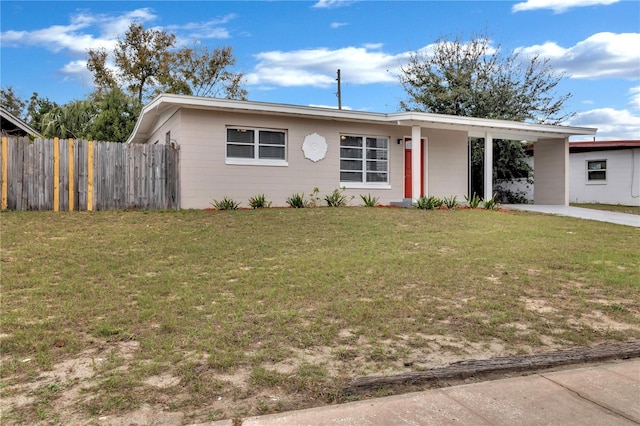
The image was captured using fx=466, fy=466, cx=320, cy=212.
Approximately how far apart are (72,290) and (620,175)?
23.7 metres

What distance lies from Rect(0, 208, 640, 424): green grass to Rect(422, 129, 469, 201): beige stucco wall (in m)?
7.72

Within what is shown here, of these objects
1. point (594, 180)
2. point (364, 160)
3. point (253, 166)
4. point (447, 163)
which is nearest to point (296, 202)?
point (253, 166)

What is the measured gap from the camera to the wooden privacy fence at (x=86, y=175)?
11.4 metres

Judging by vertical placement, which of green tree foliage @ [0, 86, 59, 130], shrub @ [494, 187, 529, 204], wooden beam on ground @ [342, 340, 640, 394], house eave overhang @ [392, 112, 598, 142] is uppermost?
green tree foliage @ [0, 86, 59, 130]

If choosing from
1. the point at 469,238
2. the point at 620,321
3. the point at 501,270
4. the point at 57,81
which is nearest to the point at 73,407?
the point at 620,321

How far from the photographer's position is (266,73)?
32.1 meters

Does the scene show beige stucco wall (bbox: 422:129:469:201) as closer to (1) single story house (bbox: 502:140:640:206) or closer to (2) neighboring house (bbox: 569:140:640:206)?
(1) single story house (bbox: 502:140:640:206)

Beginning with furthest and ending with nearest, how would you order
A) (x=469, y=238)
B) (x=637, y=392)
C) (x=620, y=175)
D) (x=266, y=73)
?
(x=266, y=73) < (x=620, y=175) < (x=469, y=238) < (x=637, y=392)

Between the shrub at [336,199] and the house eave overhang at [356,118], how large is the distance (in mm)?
2410

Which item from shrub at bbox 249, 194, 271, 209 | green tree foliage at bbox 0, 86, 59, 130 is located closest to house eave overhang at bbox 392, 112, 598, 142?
shrub at bbox 249, 194, 271, 209

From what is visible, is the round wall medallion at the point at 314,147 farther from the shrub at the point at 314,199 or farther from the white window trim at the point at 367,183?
the shrub at the point at 314,199

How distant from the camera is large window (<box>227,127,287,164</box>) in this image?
46.3ft

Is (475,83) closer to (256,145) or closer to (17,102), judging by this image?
(256,145)

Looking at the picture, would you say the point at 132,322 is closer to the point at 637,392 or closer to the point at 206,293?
the point at 206,293
